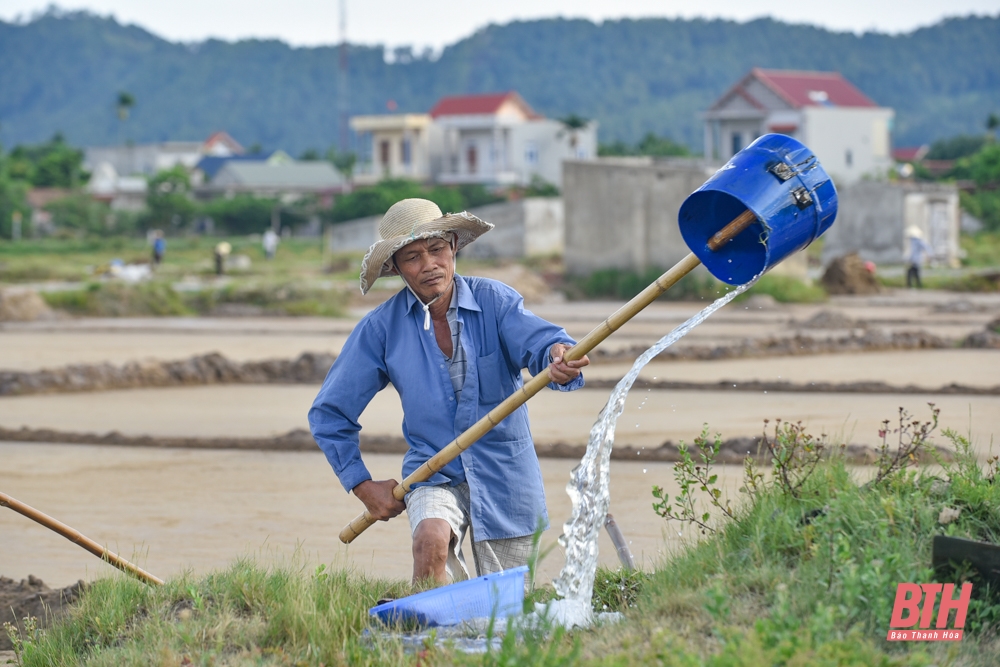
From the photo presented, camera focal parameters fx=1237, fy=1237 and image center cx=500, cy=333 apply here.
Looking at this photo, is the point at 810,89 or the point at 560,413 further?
the point at 810,89

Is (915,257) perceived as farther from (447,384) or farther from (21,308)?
(447,384)

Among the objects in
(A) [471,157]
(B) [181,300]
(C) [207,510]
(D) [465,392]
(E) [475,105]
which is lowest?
(B) [181,300]

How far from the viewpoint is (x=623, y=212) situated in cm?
2570

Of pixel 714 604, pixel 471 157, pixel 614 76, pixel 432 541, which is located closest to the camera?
pixel 714 604

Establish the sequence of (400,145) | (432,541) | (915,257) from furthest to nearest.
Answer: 1. (400,145)
2. (915,257)
3. (432,541)

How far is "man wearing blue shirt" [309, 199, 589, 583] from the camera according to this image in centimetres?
407

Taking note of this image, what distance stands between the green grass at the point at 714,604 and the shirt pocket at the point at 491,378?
66 cm

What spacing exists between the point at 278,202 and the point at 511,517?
168 feet

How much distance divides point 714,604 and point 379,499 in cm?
135

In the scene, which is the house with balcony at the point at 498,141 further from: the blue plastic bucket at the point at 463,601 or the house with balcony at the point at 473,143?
the blue plastic bucket at the point at 463,601

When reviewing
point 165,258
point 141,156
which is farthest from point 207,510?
point 141,156

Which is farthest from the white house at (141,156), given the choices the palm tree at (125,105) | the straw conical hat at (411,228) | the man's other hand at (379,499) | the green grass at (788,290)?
the man's other hand at (379,499)

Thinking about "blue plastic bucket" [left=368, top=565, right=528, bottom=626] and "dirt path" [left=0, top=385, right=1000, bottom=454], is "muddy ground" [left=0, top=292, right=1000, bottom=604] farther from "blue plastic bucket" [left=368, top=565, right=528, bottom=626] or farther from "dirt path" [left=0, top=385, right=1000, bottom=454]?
"blue plastic bucket" [left=368, top=565, right=528, bottom=626]

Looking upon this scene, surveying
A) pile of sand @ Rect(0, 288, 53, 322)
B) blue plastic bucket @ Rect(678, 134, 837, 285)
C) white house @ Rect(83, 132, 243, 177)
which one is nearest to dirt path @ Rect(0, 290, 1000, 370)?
pile of sand @ Rect(0, 288, 53, 322)
